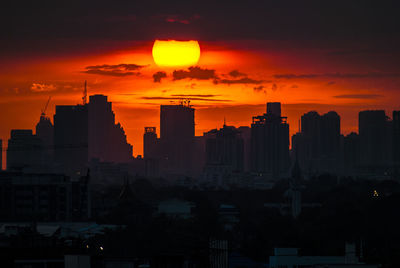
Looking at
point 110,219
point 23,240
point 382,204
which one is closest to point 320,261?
point 23,240

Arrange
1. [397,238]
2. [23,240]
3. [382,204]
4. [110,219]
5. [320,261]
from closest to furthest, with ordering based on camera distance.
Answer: [320,261], [23,240], [397,238], [110,219], [382,204]

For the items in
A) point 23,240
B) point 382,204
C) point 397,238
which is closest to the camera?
point 23,240

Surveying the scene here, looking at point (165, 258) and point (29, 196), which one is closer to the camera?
point (165, 258)

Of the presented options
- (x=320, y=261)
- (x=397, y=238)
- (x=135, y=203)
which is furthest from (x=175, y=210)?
(x=320, y=261)

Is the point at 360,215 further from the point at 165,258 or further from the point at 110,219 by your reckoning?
the point at 165,258

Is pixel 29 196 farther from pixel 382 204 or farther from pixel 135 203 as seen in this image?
pixel 382 204

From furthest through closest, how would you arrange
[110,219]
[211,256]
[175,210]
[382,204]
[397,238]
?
[175,210], [382,204], [110,219], [397,238], [211,256]
